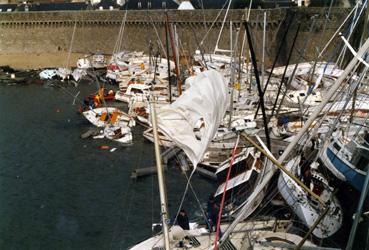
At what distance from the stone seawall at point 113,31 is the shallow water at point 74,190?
25.6m

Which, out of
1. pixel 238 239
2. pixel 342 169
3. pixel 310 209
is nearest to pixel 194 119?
pixel 238 239

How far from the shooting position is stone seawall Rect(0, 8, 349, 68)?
6266 cm

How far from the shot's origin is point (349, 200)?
2191 cm

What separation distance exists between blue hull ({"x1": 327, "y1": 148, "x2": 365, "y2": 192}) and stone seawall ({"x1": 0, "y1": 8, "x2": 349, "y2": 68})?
3835cm

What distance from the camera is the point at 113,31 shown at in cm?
7681

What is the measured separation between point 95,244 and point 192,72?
89.1ft

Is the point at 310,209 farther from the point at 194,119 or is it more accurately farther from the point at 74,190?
the point at 74,190

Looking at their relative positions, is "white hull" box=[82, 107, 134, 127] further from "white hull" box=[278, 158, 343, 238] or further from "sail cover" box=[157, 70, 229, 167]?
"sail cover" box=[157, 70, 229, 167]

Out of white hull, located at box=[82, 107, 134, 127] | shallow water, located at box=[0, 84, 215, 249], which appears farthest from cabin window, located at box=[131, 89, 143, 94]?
white hull, located at box=[82, 107, 134, 127]

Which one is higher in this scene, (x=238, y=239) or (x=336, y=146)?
(x=336, y=146)

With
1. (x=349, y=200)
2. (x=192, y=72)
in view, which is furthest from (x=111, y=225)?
(x=192, y=72)

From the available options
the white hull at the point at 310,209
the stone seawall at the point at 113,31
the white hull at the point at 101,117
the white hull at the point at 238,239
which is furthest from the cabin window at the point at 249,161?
the stone seawall at the point at 113,31

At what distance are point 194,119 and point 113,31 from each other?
65.0m

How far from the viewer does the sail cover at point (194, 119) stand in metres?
13.9
